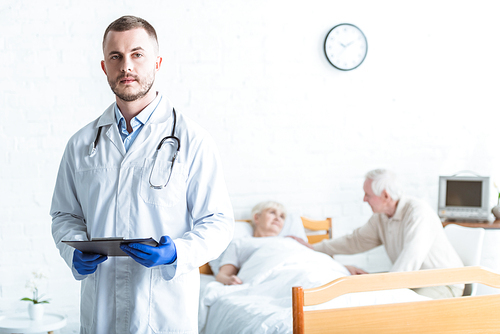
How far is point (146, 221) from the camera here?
4.69 feet

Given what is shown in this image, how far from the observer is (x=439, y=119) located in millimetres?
3709

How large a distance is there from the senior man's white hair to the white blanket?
0.50m

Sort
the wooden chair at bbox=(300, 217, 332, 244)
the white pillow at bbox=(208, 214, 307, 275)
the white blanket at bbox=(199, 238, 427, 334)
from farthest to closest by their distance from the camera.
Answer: the wooden chair at bbox=(300, 217, 332, 244) → the white pillow at bbox=(208, 214, 307, 275) → the white blanket at bbox=(199, 238, 427, 334)

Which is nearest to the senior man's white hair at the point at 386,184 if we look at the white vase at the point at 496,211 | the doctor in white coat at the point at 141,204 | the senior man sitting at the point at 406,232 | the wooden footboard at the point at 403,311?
the senior man sitting at the point at 406,232

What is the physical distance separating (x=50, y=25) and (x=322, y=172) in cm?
193

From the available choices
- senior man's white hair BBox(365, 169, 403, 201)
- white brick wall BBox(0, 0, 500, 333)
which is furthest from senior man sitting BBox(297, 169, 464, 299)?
white brick wall BBox(0, 0, 500, 333)

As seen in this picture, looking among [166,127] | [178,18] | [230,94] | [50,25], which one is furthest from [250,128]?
[166,127]

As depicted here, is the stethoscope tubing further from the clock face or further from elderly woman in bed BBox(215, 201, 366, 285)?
the clock face

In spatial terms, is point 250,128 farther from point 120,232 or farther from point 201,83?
point 120,232

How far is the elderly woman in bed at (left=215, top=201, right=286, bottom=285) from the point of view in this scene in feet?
9.48

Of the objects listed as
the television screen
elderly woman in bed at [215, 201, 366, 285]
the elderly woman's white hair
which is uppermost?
the television screen

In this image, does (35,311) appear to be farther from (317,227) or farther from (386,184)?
(386,184)

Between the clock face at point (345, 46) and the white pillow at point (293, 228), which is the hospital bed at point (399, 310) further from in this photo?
the clock face at point (345, 46)

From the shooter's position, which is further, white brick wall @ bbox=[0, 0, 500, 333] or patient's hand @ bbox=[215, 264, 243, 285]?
white brick wall @ bbox=[0, 0, 500, 333]
